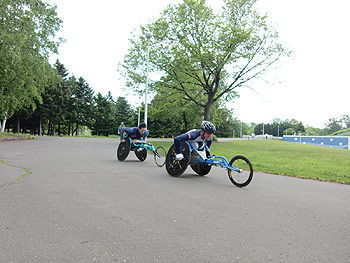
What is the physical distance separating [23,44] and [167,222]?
20.5 meters

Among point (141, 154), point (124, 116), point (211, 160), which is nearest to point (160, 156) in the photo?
point (141, 154)

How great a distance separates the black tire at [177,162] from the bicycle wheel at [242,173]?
117 cm

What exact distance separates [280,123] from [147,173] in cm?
14698

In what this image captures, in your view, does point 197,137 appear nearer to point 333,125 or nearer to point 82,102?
point 82,102

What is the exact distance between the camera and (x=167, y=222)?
3.65 metres

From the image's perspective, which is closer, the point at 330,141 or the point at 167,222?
the point at 167,222

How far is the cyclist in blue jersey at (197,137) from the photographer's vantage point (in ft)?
22.2

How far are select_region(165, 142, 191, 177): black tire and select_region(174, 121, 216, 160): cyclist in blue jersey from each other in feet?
0.51

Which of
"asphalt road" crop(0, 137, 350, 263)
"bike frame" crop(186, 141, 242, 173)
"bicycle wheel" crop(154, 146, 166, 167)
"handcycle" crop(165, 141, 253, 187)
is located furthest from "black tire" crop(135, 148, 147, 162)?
"asphalt road" crop(0, 137, 350, 263)

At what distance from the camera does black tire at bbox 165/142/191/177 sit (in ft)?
23.1

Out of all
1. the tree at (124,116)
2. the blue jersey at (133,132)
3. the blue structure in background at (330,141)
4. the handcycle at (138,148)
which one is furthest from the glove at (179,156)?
the tree at (124,116)

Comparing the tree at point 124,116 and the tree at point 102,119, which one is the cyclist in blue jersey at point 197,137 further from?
the tree at point 124,116

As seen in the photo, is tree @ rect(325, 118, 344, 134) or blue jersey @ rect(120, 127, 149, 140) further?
tree @ rect(325, 118, 344, 134)

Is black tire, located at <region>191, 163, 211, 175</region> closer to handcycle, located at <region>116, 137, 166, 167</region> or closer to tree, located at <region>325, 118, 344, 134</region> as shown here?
handcycle, located at <region>116, 137, 166, 167</region>
